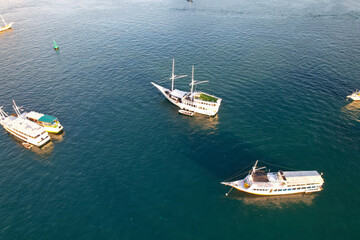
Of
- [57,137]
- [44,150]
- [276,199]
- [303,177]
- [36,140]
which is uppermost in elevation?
[303,177]

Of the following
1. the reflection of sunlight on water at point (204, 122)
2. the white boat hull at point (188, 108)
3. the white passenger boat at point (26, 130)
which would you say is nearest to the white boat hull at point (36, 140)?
the white passenger boat at point (26, 130)

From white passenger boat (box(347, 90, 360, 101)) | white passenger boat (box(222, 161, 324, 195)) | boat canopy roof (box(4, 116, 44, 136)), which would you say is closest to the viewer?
white passenger boat (box(222, 161, 324, 195))

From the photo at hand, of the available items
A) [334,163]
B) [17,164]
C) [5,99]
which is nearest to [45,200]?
[17,164]

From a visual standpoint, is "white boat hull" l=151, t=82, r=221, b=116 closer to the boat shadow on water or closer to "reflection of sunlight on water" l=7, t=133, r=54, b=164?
the boat shadow on water

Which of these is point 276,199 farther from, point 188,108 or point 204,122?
point 188,108

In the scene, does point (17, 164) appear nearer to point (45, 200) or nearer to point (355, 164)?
point (45, 200)

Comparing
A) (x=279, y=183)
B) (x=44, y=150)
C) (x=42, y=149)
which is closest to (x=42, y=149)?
(x=42, y=149)

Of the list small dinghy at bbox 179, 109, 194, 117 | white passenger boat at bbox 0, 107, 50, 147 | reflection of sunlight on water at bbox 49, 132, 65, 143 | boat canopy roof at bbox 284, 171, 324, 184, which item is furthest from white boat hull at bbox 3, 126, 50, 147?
boat canopy roof at bbox 284, 171, 324, 184
